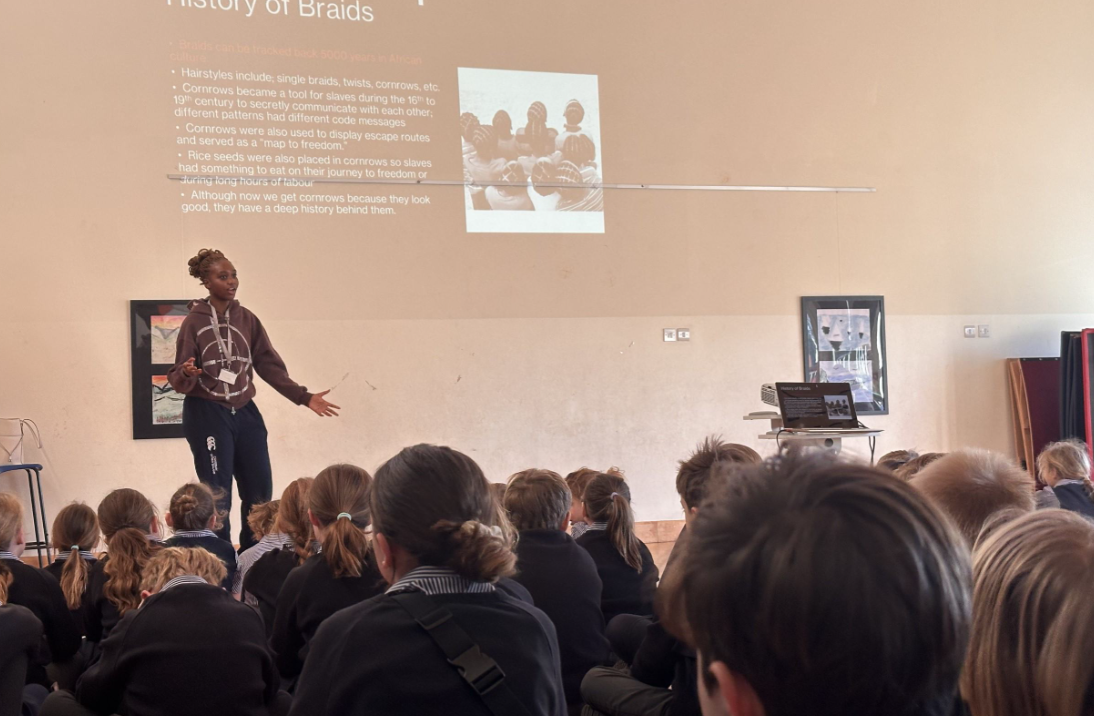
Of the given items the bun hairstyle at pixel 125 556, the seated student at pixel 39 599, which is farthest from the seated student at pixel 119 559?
the seated student at pixel 39 599

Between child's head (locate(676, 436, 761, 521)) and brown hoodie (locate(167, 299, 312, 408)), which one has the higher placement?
brown hoodie (locate(167, 299, 312, 408))

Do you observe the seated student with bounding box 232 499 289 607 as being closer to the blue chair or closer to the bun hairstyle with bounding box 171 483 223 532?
the bun hairstyle with bounding box 171 483 223 532

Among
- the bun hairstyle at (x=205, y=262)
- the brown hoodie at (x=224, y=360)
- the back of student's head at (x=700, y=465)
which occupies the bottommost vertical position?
the back of student's head at (x=700, y=465)

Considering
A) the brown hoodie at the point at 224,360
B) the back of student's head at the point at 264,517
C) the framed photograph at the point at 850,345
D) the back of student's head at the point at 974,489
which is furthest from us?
the framed photograph at the point at 850,345

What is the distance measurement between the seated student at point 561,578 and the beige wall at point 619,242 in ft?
11.7

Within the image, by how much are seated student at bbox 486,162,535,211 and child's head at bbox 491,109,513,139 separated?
0.21m

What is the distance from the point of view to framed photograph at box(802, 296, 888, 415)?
6.80m

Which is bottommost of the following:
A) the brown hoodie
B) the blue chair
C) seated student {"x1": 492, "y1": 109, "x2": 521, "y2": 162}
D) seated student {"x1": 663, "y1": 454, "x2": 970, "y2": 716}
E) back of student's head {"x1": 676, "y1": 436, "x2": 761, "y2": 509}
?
the blue chair

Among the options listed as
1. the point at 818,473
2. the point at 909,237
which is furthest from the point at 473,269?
the point at 818,473

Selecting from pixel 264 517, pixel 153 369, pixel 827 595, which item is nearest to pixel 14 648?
pixel 264 517

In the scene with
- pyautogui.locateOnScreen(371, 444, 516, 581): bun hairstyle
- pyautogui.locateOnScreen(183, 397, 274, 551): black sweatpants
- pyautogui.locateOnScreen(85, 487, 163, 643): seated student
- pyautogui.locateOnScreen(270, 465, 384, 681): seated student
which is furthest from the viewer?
pyautogui.locateOnScreen(183, 397, 274, 551): black sweatpants

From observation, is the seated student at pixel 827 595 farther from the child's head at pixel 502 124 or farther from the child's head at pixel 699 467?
the child's head at pixel 502 124

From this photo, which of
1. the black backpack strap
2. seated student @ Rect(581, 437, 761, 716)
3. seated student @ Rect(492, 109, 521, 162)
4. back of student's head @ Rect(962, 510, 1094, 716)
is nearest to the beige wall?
seated student @ Rect(492, 109, 521, 162)

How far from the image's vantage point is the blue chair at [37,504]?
507 cm
